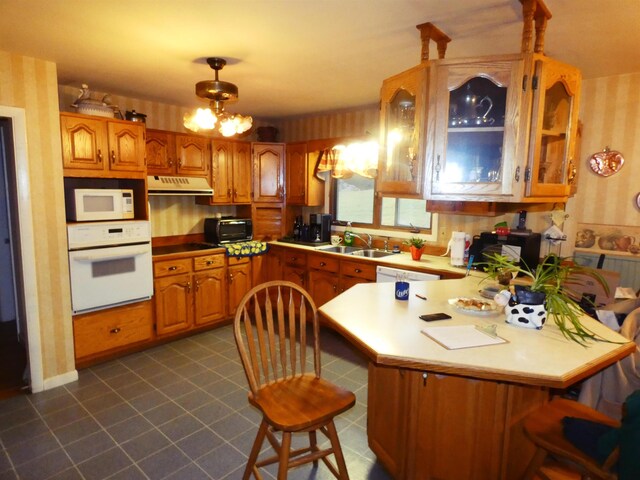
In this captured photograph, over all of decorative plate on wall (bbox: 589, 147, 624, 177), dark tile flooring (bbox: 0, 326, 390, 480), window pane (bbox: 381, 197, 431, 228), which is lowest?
dark tile flooring (bbox: 0, 326, 390, 480)

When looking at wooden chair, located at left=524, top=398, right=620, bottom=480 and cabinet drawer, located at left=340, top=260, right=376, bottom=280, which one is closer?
wooden chair, located at left=524, top=398, right=620, bottom=480

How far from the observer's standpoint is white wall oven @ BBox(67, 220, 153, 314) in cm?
305

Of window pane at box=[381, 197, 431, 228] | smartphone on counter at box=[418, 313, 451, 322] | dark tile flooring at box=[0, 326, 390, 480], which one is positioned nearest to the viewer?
smartphone on counter at box=[418, 313, 451, 322]

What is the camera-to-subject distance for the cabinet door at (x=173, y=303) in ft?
12.0

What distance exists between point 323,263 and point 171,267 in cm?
154

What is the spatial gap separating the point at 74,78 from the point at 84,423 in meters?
Result: 2.77

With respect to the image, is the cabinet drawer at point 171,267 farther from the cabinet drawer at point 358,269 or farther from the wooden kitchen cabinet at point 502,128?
the wooden kitchen cabinet at point 502,128

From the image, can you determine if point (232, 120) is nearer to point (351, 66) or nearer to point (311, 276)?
point (351, 66)

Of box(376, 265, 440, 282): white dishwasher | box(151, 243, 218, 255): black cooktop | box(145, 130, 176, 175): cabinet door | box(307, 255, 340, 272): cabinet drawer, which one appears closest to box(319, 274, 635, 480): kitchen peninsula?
box(376, 265, 440, 282): white dishwasher

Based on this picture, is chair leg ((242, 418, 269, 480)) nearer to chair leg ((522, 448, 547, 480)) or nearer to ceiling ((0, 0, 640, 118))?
chair leg ((522, 448, 547, 480))

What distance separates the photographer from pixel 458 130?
2.03m

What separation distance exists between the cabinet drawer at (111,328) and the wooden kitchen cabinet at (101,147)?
3.93 ft

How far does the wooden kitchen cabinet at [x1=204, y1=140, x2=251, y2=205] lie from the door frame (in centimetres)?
180

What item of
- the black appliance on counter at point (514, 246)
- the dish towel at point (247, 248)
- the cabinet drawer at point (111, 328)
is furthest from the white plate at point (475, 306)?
the cabinet drawer at point (111, 328)
